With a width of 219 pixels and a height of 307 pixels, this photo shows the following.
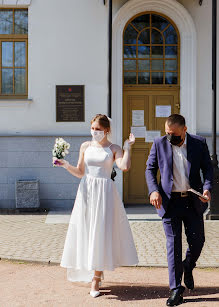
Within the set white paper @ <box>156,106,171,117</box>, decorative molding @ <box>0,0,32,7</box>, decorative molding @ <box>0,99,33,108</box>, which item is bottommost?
white paper @ <box>156,106,171,117</box>

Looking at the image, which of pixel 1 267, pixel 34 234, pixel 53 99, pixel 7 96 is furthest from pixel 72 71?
pixel 1 267

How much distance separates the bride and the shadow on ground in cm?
20


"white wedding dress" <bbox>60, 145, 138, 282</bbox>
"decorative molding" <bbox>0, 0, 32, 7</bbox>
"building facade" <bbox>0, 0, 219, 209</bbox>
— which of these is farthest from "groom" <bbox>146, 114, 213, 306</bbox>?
"decorative molding" <bbox>0, 0, 32, 7</bbox>

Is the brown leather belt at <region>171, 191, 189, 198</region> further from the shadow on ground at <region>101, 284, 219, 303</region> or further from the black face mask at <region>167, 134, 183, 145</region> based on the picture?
the shadow on ground at <region>101, 284, 219, 303</region>

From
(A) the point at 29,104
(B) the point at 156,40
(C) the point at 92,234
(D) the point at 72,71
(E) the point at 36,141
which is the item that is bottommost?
(C) the point at 92,234

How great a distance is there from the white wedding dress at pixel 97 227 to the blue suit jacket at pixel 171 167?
510 mm

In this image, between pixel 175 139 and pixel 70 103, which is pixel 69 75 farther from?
pixel 175 139

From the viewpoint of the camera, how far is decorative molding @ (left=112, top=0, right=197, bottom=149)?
39.5 ft

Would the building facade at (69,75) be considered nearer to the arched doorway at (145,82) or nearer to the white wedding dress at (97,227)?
the arched doorway at (145,82)

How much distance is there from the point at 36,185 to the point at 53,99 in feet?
6.43

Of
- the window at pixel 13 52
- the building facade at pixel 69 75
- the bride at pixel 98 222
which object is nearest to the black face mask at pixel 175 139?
the bride at pixel 98 222

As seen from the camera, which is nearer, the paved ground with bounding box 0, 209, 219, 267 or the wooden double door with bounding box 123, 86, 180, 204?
the paved ground with bounding box 0, 209, 219, 267

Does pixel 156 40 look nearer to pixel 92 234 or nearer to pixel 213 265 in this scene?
pixel 213 265

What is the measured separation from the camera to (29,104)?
12023 millimetres
